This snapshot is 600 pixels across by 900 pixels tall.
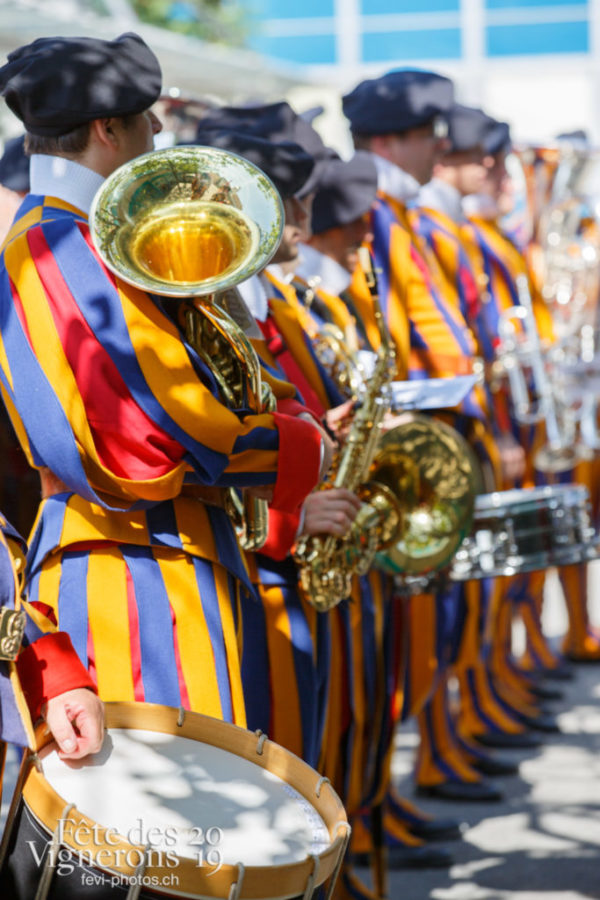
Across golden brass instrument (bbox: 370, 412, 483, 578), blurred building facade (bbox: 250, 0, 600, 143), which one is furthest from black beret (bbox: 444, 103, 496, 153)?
blurred building facade (bbox: 250, 0, 600, 143)

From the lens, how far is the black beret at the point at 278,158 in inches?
138

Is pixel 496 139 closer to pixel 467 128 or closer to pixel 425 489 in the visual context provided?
pixel 467 128

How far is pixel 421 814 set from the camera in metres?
4.95

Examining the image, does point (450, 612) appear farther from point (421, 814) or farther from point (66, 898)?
point (66, 898)

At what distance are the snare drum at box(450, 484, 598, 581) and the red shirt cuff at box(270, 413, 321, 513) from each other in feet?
4.94

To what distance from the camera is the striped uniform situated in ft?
8.25

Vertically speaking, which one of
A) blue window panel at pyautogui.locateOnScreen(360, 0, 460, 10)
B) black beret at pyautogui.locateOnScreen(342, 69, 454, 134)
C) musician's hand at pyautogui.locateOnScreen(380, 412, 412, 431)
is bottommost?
musician's hand at pyautogui.locateOnScreen(380, 412, 412, 431)

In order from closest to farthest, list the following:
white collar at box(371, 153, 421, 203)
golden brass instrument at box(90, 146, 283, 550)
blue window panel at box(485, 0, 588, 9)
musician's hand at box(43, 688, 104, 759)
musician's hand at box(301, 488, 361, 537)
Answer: musician's hand at box(43, 688, 104, 759)
golden brass instrument at box(90, 146, 283, 550)
musician's hand at box(301, 488, 361, 537)
white collar at box(371, 153, 421, 203)
blue window panel at box(485, 0, 588, 9)

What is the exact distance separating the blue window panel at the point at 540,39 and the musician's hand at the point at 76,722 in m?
19.9

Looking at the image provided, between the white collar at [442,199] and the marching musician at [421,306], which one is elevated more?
the white collar at [442,199]

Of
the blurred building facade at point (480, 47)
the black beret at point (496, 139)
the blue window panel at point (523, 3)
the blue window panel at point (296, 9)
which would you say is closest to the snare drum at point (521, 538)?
the black beret at point (496, 139)

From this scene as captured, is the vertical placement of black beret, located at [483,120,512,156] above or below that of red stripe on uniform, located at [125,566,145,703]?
above

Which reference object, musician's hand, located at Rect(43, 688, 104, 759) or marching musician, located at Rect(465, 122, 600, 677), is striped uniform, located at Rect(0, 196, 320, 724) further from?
marching musician, located at Rect(465, 122, 600, 677)

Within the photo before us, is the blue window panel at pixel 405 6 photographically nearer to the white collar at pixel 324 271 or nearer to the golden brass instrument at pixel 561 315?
the golden brass instrument at pixel 561 315
